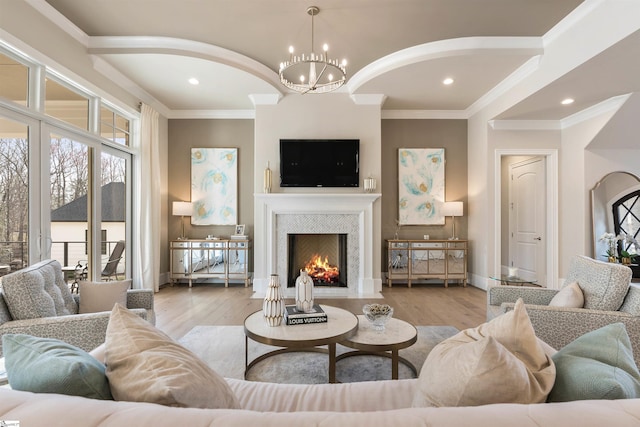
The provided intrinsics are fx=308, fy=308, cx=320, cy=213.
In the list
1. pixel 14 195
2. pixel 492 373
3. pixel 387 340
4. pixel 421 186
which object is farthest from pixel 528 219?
pixel 14 195

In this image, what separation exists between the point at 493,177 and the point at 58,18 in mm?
5657

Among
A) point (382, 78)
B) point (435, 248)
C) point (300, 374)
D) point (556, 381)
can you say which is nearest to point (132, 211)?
point (300, 374)

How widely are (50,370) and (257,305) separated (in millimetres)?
3397

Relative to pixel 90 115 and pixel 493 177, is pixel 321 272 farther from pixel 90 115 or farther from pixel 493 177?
pixel 90 115

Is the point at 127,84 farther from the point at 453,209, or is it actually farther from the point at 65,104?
the point at 453,209

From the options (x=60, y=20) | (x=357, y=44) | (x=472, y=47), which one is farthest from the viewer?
(x=357, y=44)

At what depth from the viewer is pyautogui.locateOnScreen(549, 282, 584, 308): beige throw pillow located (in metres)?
2.11

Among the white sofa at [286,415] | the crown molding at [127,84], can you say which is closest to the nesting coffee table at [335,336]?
the white sofa at [286,415]

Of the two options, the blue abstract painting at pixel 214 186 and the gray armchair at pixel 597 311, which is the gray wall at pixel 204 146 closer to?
the blue abstract painting at pixel 214 186

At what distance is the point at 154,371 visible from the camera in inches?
31.6

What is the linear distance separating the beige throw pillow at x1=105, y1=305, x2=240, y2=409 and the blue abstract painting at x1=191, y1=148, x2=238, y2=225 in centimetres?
438

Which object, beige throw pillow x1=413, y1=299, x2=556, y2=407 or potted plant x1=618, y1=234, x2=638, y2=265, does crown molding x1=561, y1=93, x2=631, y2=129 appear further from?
beige throw pillow x1=413, y1=299, x2=556, y2=407

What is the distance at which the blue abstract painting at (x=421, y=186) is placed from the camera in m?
5.22

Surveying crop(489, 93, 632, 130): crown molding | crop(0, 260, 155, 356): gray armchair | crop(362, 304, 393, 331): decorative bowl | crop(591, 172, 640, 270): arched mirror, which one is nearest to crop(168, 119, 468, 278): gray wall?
crop(489, 93, 632, 130): crown molding
